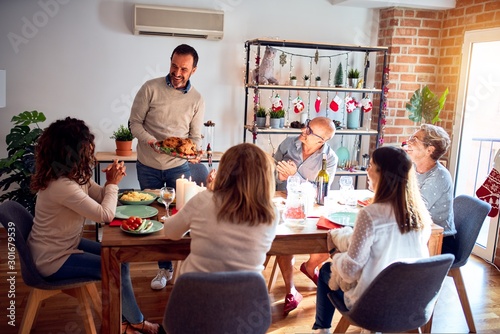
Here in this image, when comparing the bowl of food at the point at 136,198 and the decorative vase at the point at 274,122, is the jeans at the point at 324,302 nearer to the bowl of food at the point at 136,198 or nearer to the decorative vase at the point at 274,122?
the bowl of food at the point at 136,198

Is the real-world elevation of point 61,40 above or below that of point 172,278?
above

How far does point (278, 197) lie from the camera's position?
2834mm

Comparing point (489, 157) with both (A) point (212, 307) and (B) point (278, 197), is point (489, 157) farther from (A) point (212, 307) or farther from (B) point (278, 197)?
(A) point (212, 307)

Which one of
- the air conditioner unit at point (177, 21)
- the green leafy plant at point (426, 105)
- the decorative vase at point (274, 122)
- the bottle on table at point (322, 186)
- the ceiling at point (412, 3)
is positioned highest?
the ceiling at point (412, 3)

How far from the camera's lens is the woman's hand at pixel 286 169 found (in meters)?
2.86

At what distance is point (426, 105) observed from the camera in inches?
161

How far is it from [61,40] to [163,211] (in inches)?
90.5

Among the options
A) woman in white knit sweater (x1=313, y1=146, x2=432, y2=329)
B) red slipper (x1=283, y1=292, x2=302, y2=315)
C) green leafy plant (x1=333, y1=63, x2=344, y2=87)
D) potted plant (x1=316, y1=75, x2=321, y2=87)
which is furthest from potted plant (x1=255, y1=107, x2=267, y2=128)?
woman in white knit sweater (x1=313, y1=146, x2=432, y2=329)

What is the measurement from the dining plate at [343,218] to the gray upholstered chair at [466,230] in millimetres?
662

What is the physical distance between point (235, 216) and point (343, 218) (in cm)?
87

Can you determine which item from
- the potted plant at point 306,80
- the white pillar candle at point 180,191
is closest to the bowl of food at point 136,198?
the white pillar candle at point 180,191

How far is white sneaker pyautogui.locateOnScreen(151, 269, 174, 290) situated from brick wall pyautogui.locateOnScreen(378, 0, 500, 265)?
8.17ft

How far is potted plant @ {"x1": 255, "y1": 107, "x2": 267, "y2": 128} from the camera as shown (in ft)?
13.7

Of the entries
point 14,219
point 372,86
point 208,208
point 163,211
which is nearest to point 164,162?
point 163,211
